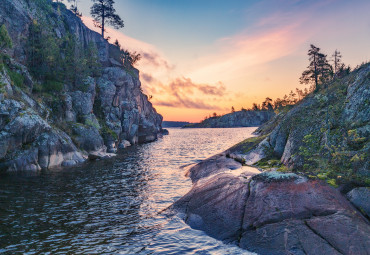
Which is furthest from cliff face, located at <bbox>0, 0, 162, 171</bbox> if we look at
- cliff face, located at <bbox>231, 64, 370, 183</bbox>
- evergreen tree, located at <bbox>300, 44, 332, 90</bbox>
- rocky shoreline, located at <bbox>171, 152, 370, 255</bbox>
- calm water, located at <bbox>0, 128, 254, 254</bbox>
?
evergreen tree, located at <bbox>300, 44, 332, 90</bbox>

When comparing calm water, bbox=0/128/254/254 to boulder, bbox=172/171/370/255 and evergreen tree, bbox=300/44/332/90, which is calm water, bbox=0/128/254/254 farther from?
evergreen tree, bbox=300/44/332/90

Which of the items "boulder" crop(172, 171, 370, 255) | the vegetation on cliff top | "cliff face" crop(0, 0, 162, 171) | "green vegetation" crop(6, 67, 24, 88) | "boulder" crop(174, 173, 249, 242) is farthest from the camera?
"green vegetation" crop(6, 67, 24, 88)

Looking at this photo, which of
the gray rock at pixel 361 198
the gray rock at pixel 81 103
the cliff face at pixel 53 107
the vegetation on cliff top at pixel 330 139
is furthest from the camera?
the gray rock at pixel 81 103

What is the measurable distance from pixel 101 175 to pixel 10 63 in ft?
76.5

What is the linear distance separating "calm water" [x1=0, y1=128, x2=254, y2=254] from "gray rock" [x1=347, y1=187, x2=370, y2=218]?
509 cm

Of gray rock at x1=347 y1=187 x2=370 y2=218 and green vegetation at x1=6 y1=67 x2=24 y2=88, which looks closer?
gray rock at x1=347 y1=187 x2=370 y2=218

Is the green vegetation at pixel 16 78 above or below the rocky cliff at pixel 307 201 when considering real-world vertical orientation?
above

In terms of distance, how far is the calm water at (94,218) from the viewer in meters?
8.76

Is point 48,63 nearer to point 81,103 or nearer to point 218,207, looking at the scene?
point 81,103

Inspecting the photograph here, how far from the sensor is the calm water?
28.7ft

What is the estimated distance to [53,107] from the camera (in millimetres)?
34094

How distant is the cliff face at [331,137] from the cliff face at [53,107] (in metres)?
23.5

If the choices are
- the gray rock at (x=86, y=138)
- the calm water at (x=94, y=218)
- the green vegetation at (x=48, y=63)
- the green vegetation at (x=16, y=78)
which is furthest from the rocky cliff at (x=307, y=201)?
the green vegetation at (x=48, y=63)

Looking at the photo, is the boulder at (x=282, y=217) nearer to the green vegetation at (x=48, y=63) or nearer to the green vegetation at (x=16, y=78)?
the green vegetation at (x=16, y=78)
